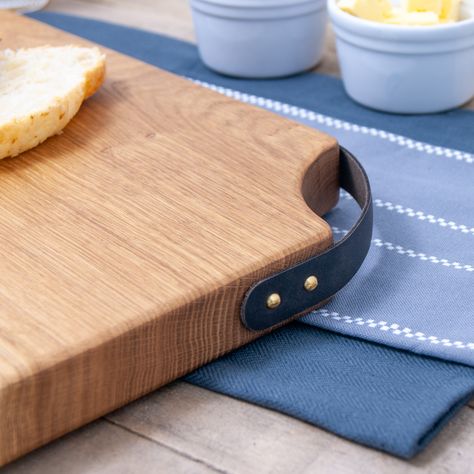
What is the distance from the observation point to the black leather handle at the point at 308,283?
0.88 metres

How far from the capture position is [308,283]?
91 centimetres

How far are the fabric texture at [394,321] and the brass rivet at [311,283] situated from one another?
0.04 metres

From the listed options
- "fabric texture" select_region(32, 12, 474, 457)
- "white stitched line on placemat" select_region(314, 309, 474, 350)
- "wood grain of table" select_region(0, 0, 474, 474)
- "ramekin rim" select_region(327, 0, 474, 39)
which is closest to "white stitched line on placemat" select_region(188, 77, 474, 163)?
"fabric texture" select_region(32, 12, 474, 457)

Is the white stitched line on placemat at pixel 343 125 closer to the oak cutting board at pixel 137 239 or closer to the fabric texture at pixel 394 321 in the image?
the fabric texture at pixel 394 321

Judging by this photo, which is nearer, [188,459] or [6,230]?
[188,459]

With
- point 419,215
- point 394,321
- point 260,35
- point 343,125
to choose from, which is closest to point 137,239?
point 394,321

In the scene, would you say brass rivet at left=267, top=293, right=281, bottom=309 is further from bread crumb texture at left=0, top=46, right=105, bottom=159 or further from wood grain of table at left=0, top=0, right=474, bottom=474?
bread crumb texture at left=0, top=46, right=105, bottom=159

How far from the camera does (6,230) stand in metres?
0.94

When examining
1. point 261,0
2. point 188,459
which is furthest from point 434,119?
point 188,459

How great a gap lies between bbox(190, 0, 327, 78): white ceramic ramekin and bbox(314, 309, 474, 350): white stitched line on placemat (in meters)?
0.67

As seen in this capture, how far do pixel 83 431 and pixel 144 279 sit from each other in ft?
0.48

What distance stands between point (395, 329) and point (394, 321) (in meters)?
0.02

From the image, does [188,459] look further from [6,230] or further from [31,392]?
[6,230]

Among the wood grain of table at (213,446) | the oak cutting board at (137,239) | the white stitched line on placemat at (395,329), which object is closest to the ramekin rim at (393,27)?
the oak cutting board at (137,239)
